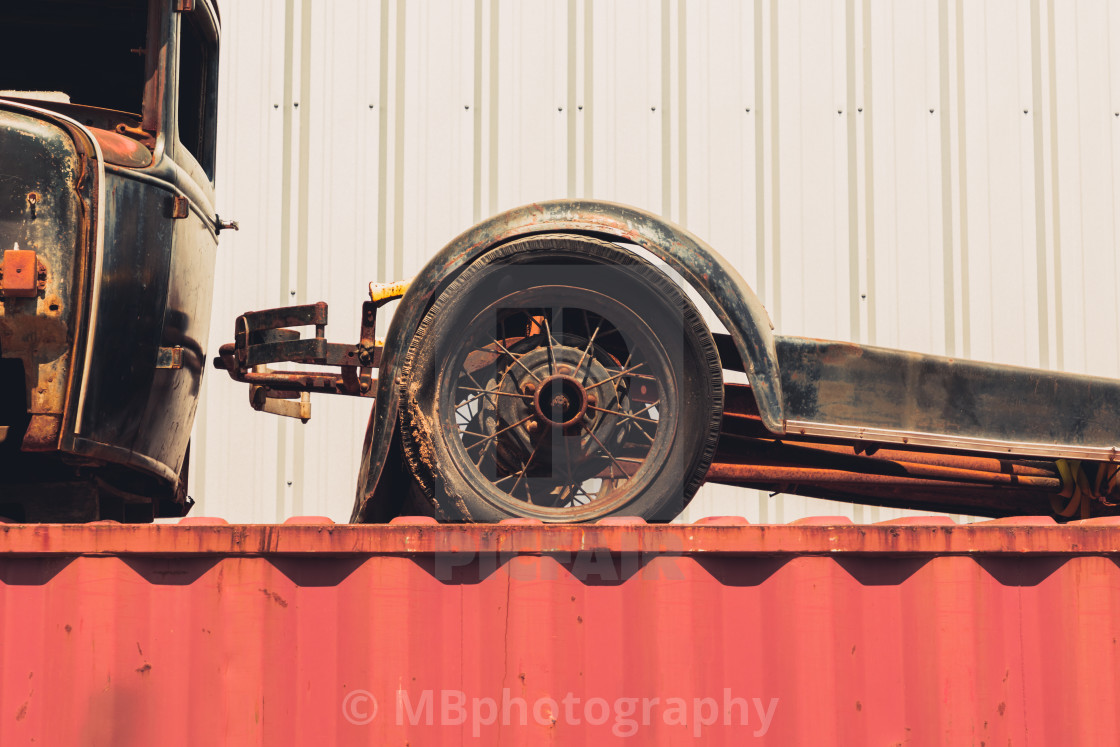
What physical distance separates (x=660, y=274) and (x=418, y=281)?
738 mm

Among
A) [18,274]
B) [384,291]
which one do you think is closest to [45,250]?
[18,274]

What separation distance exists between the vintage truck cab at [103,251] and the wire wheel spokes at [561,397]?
1012 mm

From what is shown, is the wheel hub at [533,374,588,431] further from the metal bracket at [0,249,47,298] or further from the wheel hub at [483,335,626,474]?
the metal bracket at [0,249,47,298]

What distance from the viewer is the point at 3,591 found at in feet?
7.84

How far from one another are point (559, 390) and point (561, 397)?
2 centimetres

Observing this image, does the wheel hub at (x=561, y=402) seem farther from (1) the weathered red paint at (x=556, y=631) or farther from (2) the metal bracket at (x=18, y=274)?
(2) the metal bracket at (x=18, y=274)

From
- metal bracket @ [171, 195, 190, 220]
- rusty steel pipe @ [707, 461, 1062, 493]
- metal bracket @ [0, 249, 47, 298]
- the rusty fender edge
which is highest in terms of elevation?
metal bracket @ [171, 195, 190, 220]

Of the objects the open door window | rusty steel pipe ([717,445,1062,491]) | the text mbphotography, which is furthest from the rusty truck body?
the text mbphotography

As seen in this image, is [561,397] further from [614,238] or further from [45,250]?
[45,250]

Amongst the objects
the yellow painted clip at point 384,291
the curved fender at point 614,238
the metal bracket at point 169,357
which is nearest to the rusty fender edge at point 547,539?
the curved fender at point 614,238

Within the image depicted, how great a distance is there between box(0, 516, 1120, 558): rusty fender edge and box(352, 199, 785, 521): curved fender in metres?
0.52

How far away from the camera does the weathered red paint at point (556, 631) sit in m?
2.39

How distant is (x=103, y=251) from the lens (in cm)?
279

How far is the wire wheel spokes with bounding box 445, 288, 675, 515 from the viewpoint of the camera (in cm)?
293
